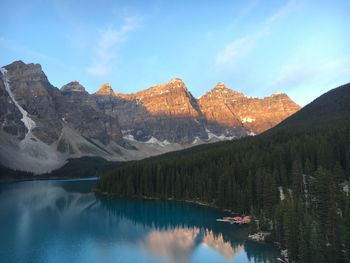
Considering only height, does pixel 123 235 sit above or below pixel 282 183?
below

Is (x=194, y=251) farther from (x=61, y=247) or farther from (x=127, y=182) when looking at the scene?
(x=127, y=182)

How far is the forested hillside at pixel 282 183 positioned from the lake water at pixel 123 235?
586 cm

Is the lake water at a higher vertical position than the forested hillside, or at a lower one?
lower

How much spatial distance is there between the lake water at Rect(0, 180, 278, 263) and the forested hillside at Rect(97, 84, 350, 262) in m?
5.86

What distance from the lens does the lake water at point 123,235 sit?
2232 inches

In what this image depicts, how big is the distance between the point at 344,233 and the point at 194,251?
24.5 metres

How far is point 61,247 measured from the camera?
61.8 metres

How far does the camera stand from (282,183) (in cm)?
9869

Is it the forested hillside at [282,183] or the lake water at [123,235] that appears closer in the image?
the forested hillside at [282,183]

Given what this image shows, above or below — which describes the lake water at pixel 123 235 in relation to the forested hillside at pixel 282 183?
below

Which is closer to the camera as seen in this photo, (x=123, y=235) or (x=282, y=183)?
(x=123, y=235)

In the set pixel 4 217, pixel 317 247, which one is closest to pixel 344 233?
pixel 317 247

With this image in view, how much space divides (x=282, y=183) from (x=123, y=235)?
4578cm

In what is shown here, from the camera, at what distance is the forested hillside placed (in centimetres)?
4762
